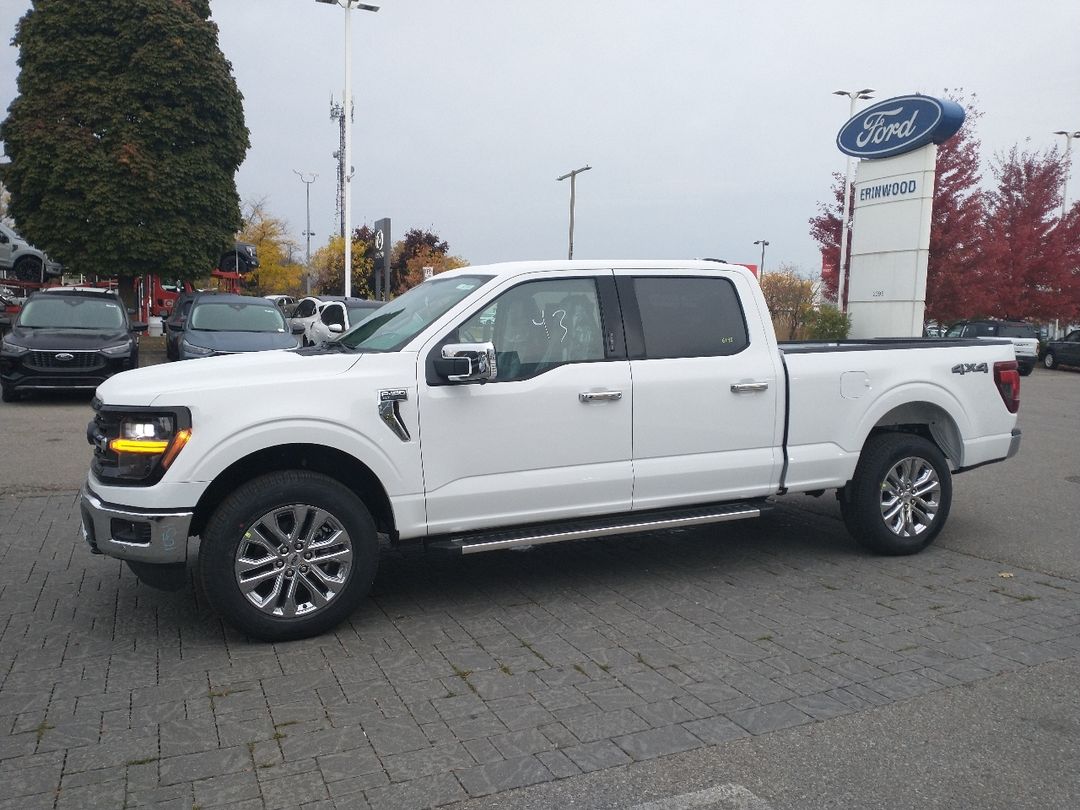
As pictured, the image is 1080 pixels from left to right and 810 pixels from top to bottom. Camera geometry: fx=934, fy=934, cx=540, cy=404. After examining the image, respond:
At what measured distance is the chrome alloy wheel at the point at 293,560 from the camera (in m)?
4.60

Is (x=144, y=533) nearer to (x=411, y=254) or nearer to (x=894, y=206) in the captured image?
(x=894, y=206)

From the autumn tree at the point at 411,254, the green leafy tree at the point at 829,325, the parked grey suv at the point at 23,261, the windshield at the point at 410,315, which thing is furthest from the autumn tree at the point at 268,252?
the windshield at the point at 410,315

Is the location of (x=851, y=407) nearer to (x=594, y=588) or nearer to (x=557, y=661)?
(x=594, y=588)

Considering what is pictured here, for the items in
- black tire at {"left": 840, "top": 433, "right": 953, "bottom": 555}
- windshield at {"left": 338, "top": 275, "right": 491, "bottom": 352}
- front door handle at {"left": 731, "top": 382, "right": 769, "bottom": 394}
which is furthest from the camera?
black tire at {"left": 840, "top": 433, "right": 953, "bottom": 555}

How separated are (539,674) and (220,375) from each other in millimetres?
2165

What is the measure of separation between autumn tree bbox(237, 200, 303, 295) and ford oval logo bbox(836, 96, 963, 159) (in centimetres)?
4214

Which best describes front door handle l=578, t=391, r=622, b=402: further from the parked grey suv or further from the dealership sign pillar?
the parked grey suv

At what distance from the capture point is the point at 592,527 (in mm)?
5316

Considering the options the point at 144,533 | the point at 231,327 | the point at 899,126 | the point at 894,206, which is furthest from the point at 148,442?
the point at 899,126

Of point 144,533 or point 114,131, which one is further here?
point 114,131

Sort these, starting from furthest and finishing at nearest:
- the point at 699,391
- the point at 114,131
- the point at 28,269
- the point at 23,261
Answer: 1. the point at 28,269
2. the point at 23,261
3. the point at 114,131
4. the point at 699,391

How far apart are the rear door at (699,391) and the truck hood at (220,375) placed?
1.73m

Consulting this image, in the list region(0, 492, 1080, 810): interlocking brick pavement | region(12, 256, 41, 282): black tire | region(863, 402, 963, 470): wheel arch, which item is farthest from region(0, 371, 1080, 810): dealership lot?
region(12, 256, 41, 282): black tire

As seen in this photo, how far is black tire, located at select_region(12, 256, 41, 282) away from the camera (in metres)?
31.2
